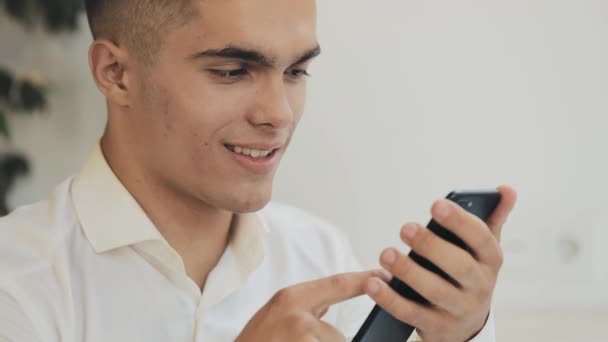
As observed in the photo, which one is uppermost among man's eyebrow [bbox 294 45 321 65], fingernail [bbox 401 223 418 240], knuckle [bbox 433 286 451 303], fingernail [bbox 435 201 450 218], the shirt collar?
man's eyebrow [bbox 294 45 321 65]

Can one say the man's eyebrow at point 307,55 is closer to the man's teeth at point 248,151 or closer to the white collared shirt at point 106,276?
the man's teeth at point 248,151

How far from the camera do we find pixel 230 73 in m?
0.99

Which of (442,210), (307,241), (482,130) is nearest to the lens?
(442,210)

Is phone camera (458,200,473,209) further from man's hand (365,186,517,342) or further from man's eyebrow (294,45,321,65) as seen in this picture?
man's eyebrow (294,45,321,65)

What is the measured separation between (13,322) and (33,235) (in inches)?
5.0

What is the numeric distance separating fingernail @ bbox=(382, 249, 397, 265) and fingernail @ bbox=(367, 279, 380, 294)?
0.08 feet

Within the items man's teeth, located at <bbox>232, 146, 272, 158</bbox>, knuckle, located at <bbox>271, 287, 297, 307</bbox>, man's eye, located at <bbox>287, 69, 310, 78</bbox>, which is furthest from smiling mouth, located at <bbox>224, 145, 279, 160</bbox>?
knuckle, located at <bbox>271, 287, 297, 307</bbox>

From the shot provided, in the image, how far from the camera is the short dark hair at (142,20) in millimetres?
993

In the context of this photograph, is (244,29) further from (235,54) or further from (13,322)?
(13,322)

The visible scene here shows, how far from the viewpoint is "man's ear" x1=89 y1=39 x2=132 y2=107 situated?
1.05 metres

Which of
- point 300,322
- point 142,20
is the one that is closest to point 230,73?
point 142,20

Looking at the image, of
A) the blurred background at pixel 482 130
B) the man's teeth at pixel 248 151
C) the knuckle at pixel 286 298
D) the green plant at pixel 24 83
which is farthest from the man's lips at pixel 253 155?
the green plant at pixel 24 83

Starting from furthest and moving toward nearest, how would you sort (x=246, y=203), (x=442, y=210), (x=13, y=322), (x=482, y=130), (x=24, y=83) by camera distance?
(x=24, y=83)
(x=482, y=130)
(x=246, y=203)
(x=13, y=322)
(x=442, y=210)

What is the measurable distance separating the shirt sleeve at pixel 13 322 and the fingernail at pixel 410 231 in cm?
49
